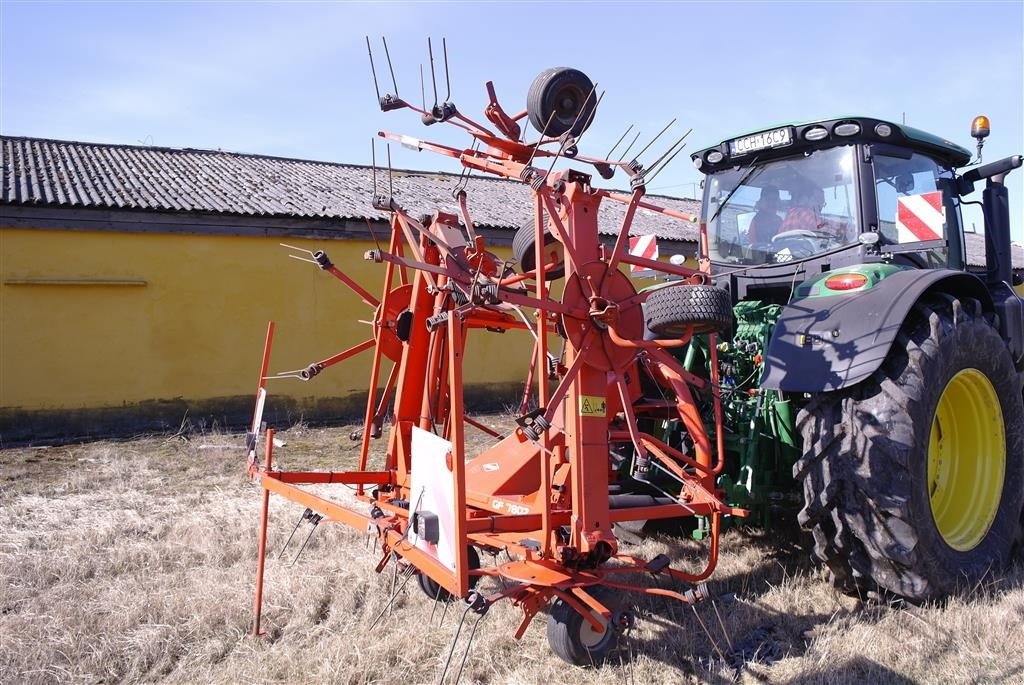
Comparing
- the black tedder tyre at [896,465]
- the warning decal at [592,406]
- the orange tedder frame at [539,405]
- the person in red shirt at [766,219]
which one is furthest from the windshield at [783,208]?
the warning decal at [592,406]

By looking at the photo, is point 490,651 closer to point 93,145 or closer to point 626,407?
point 626,407

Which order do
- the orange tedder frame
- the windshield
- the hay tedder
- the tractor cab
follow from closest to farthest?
the orange tedder frame, the hay tedder, the tractor cab, the windshield

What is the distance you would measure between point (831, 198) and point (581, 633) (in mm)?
2699

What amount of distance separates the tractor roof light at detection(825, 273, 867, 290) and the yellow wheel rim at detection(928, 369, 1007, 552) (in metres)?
0.73

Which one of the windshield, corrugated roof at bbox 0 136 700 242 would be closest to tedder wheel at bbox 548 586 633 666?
the windshield

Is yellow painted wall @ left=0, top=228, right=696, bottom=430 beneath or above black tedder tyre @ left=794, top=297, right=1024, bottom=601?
above

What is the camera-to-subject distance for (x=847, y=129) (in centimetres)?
428

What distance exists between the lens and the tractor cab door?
4.06 meters

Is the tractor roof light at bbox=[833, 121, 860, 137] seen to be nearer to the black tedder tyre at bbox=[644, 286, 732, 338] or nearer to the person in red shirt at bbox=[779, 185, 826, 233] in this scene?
the person in red shirt at bbox=[779, 185, 826, 233]

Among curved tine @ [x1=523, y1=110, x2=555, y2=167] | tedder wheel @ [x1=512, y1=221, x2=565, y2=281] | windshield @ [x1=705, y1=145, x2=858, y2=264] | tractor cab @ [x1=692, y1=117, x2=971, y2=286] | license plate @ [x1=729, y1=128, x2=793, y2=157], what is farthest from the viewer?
license plate @ [x1=729, y1=128, x2=793, y2=157]

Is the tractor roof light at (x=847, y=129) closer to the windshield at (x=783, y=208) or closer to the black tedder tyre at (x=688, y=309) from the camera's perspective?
the windshield at (x=783, y=208)

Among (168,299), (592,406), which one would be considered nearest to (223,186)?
(168,299)

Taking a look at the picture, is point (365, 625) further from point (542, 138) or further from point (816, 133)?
point (816, 133)

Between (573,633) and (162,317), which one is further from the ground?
(162,317)
